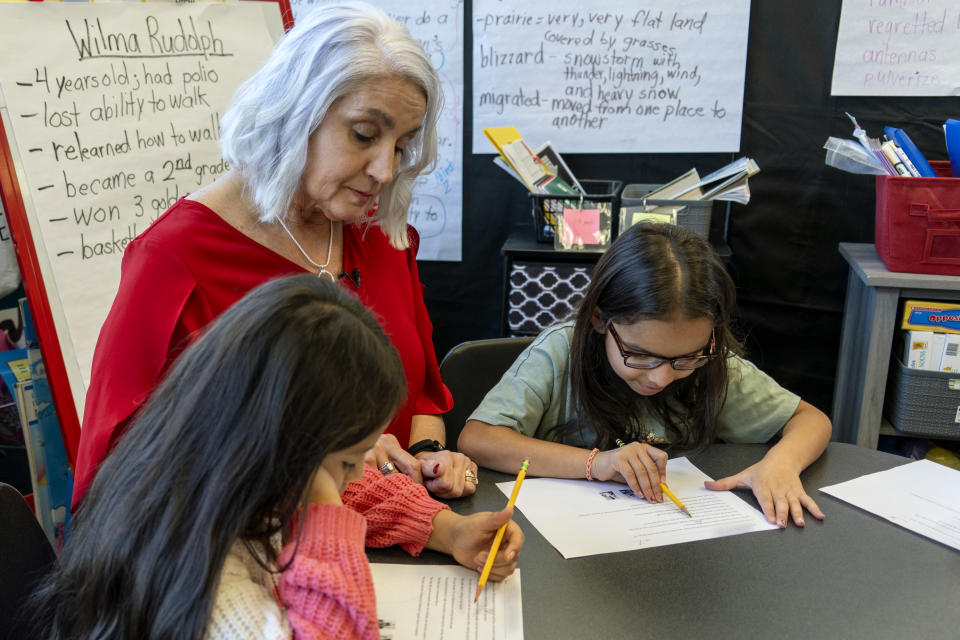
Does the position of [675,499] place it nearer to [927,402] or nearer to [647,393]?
[647,393]

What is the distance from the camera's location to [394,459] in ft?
3.97

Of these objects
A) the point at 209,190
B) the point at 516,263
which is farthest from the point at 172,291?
the point at 516,263

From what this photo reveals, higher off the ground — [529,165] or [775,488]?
[529,165]

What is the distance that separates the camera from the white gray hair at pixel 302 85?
45.0 inches

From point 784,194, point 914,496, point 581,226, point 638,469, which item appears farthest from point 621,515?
point 784,194

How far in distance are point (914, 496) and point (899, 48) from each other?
170cm

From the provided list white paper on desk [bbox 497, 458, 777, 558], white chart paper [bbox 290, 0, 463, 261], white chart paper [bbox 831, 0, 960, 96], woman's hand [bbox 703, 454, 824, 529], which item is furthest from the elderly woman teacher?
white chart paper [bbox 831, 0, 960, 96]

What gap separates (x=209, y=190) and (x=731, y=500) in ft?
3.17

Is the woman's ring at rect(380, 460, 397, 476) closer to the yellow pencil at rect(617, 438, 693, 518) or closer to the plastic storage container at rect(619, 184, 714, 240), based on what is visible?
the yellow pencil at rect(617, 438, 693, 518)

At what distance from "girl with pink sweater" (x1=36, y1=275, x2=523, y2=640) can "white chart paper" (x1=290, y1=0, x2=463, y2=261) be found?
186cm

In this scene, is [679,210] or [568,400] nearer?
[568,400]

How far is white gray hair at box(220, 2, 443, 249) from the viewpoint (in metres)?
1.14

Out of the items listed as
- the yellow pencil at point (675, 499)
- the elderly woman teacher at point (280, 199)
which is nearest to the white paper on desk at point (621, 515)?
the yellow pencil at point (675, 499)

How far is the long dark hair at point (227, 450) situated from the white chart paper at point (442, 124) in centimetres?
186
